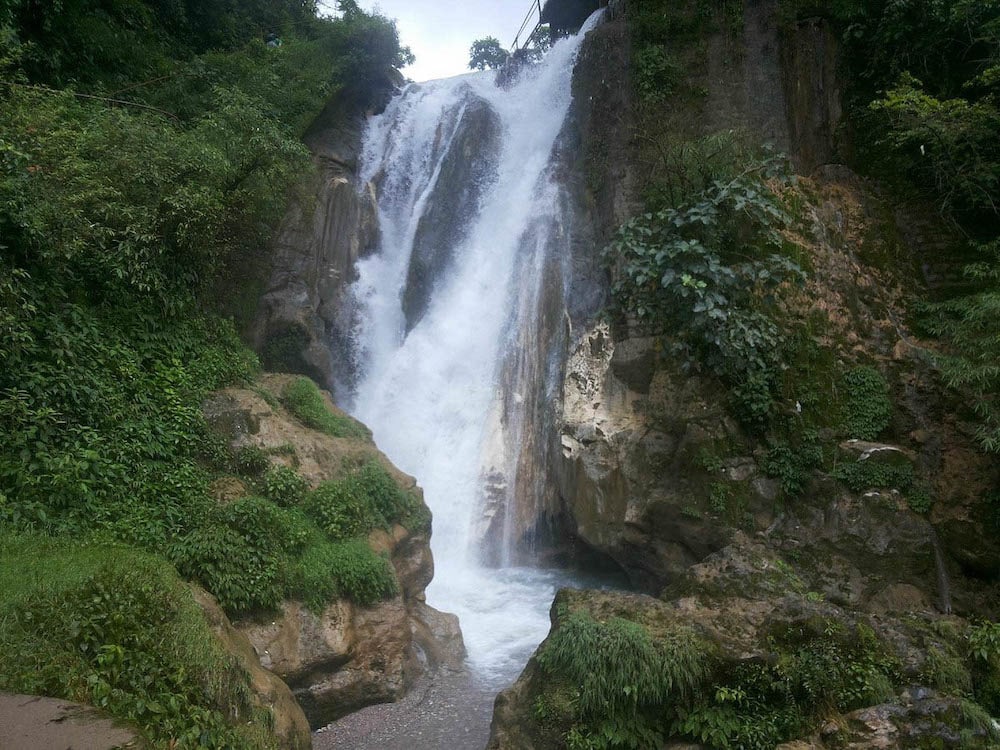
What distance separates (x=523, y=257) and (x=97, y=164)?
9015 millimetres

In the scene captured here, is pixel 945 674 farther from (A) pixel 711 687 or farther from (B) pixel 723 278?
(B) pixel 723 278

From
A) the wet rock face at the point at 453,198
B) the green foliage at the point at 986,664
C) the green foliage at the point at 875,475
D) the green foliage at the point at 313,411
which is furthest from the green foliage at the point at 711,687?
the wet rock face at the point at 453,198

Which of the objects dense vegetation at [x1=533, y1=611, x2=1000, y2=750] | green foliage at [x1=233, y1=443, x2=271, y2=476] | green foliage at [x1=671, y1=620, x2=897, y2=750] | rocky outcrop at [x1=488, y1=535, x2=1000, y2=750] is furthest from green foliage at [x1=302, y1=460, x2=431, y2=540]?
green foliage at [x1=671, y1=620, x2=897, y2=750]

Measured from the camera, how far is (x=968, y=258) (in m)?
10.4

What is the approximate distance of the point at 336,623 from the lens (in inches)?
305

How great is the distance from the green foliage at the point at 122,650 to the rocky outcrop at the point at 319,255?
8.27 meters

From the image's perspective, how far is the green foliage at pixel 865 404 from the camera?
29.8 ft

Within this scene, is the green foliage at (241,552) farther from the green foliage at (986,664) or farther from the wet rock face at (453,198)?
the wet rock face at (453,198)

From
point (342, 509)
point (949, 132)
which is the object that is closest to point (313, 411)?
point (342, 509)

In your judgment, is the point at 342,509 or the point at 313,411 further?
the point at 313,411

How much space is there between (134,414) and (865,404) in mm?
9843

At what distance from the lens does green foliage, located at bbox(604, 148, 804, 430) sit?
31.0ft

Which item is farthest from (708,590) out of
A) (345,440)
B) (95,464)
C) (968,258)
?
(968,258)

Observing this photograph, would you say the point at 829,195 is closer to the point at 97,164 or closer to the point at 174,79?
the point at 97,164
